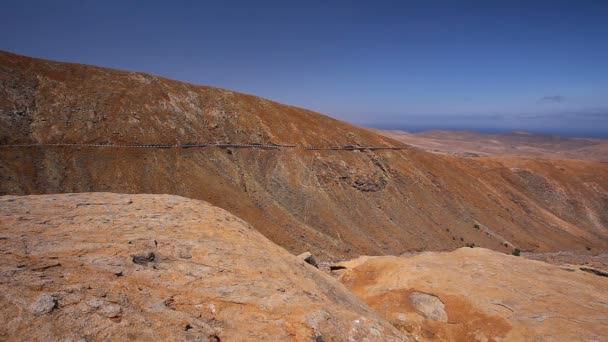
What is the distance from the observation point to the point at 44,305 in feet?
21.5

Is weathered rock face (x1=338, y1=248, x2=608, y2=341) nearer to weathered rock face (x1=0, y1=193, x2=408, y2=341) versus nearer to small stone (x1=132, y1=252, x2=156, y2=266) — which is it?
weathered rock face (x1=0, y1=193, x2=408, y2=341)

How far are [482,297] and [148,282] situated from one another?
53.7 ft

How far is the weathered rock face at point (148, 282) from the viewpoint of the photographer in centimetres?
671

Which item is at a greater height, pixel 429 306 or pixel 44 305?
pixel 44 305

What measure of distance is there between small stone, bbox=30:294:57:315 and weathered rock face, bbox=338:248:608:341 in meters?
14.1

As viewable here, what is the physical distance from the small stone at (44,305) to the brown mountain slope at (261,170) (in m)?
34.3

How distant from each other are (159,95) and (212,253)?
48.8 m

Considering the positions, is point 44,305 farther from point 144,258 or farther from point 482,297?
point 482,297

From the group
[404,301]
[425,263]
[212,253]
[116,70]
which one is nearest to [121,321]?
[212,253]

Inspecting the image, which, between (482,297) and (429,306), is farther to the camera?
(482,297)

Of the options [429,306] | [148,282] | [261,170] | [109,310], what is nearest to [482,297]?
[429,306]

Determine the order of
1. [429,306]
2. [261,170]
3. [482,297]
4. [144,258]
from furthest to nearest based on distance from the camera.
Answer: [261,170], [482,297], [429,306], [144,258]

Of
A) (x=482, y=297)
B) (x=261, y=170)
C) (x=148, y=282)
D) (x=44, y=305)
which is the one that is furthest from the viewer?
(x=261, y=170)

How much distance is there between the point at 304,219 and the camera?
46750 mm
